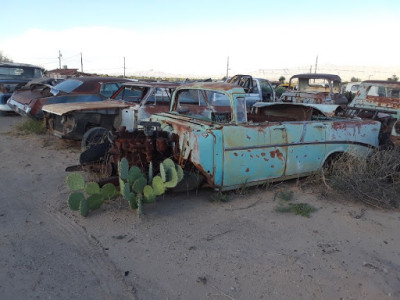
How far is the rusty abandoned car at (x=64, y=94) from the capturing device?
7871 millimetres

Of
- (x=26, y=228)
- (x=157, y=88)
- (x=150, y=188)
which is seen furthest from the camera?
(x=157, y=88)

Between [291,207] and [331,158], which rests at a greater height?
[331,158]

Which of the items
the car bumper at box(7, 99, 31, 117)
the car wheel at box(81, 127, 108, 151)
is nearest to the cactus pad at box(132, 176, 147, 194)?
the car wheel at box(81, 127, 108, 151)

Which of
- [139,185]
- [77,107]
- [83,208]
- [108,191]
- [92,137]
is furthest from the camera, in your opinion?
[77,107]

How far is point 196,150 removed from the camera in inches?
163

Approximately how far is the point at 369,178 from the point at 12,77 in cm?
1213

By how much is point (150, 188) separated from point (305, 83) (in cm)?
1170

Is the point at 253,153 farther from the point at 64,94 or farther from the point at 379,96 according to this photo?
the point at 379,96

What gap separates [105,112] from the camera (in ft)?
22.6

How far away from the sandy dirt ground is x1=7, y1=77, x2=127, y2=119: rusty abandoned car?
3415 millimetres

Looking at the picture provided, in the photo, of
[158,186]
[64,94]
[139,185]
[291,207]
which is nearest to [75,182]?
[139,185]

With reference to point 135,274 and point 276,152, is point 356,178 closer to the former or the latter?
point 276,152

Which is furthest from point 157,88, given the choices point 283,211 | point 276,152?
point 283,211

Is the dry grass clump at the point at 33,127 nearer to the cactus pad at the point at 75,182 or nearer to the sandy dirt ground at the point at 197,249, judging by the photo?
the sandy dirt ground at the point at 197,249
